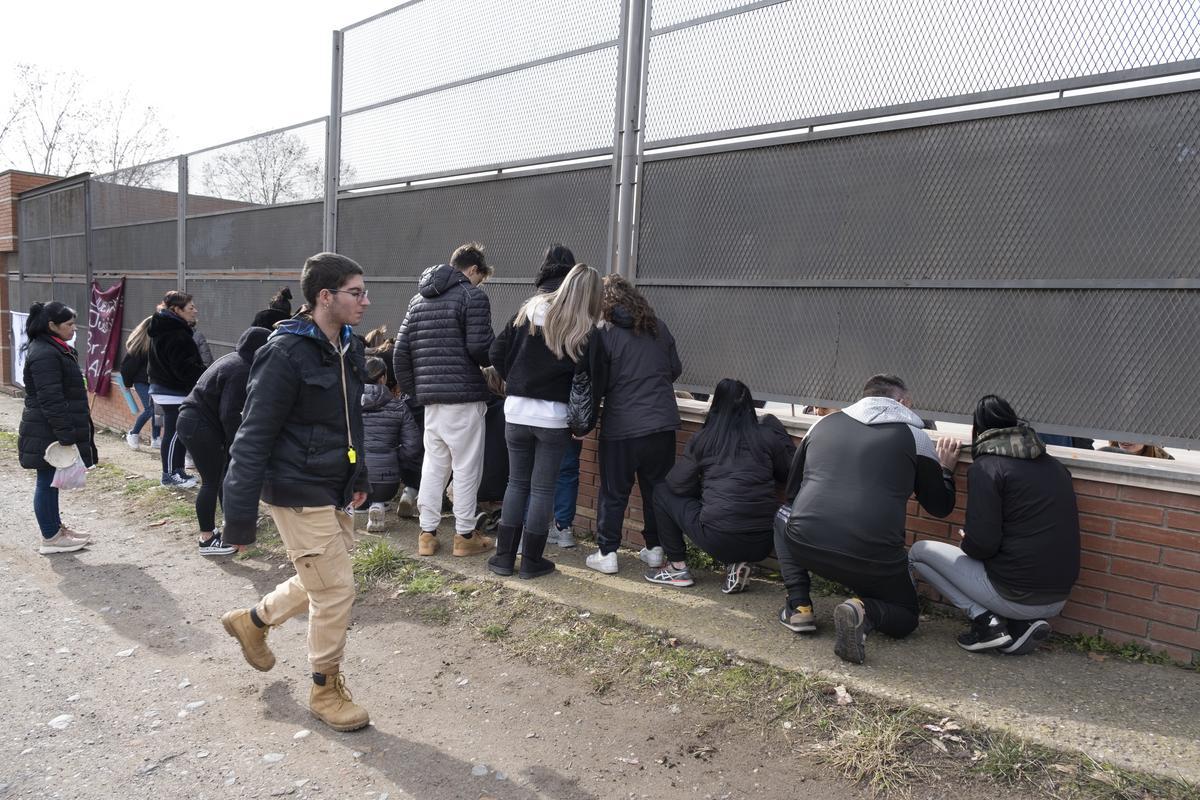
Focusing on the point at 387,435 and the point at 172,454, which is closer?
the point at 387,435

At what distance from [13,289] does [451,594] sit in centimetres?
1635

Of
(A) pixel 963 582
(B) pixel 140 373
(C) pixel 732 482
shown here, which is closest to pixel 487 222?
(C) pixel 732 482

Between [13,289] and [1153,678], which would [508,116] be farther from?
[13,289]

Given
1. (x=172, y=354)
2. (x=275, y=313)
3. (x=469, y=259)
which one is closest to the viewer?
(x=469, y=259)

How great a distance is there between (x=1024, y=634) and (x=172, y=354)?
7.59 m

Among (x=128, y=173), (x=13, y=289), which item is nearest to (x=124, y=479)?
(x=128, y=173)

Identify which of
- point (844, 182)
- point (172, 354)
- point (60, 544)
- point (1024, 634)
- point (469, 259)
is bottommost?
point (60, 544)

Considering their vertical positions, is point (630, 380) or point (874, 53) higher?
point (874, 53)

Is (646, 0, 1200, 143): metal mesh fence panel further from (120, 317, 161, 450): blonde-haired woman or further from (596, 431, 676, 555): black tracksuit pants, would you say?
(120, 317, 161, 450): blonde-haired woman

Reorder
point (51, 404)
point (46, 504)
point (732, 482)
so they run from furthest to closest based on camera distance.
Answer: point (46, 504), point (51, 404), point (732, 482)

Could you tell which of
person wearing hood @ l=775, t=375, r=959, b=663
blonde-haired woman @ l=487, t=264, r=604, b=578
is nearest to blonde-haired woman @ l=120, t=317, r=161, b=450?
blonde-haired woman @ l=487, t=264, r=604, b=578

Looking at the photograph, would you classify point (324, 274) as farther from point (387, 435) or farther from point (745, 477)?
point (387, 435)

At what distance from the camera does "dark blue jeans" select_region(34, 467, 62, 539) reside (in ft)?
19.5

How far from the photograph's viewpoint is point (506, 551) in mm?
5035
